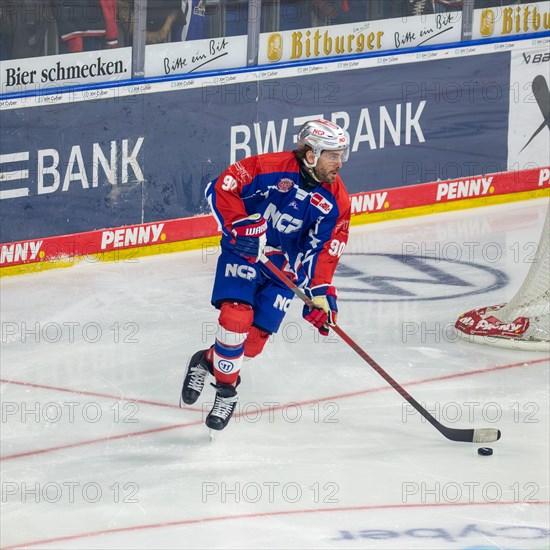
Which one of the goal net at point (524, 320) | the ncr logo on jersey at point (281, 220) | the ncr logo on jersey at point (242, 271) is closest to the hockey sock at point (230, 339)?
the ncr logo on jersey at point (242, 271)

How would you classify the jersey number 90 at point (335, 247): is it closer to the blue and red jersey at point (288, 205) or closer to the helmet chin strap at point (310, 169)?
the blue and red jersey at point (288, 205)

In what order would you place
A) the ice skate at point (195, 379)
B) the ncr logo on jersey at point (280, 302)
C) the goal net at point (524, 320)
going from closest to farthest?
the ncr logo on jersey at point (280, 302) < the ice skate at point (195, 379) < the goal net at point (524, 320)

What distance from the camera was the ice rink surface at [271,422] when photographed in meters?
4.66

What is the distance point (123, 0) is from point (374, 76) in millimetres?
2131

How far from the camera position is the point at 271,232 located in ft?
18.0

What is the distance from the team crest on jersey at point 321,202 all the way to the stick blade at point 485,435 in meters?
1.13

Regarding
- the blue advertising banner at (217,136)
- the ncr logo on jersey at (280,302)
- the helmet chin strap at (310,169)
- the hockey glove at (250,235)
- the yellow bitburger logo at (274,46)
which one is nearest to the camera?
the hockey glove at (250,235)

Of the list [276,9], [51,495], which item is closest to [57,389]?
[51,495]

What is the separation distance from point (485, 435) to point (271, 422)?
939 mm

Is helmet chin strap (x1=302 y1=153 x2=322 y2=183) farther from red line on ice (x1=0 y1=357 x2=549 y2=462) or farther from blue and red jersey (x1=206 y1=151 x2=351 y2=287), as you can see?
red line on ice (x1=0 y1=357 x2=549 y2=462)

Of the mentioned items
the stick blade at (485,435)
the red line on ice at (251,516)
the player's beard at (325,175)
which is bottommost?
the stick blade at (485,435)

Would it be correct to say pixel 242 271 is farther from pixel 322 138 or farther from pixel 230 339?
pixel 322 138

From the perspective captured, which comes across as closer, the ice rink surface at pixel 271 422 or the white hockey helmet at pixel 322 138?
the ice rink surface at pixel 271 422

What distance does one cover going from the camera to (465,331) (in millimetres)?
6949
